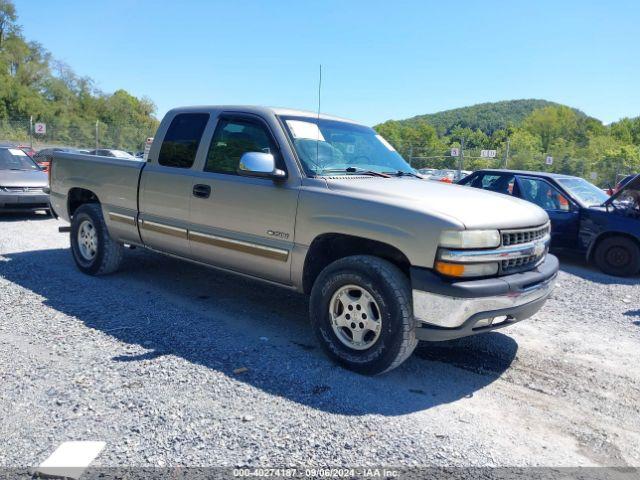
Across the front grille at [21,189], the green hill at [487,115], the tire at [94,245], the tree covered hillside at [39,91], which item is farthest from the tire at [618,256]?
the green hill at [487,115]

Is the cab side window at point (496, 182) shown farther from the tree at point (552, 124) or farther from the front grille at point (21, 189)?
the tree at point (552, 124)

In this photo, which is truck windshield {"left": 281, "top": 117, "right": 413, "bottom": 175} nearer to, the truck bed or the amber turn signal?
the amber turn signal

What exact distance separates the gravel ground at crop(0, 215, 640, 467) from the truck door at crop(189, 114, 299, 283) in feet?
2.11

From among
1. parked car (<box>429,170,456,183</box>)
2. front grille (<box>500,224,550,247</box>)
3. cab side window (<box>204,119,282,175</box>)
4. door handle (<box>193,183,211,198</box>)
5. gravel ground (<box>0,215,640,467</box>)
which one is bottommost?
gravel ground (<box>0,215,640,467</box>)

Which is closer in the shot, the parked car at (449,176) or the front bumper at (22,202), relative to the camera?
the parked car at (449,176)

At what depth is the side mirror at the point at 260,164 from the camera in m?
4.04

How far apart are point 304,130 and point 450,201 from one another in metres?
1.51

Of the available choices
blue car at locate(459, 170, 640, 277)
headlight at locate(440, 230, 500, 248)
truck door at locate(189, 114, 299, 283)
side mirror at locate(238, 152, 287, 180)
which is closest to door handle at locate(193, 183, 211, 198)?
truck door at locate(189, 114, 299, 283)

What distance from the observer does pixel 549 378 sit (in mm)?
3965

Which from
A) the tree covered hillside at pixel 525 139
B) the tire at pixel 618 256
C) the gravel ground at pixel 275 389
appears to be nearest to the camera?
the gravel ground at pixel 275 389

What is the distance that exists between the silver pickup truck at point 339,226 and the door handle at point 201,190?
11 mm

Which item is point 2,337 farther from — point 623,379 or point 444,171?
point 444,171

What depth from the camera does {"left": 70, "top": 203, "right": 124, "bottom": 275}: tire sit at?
5984 millimetres

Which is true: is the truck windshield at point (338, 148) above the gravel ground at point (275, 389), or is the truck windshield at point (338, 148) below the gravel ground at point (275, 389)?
above
